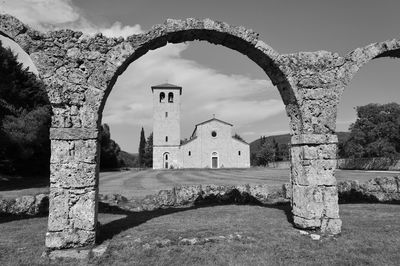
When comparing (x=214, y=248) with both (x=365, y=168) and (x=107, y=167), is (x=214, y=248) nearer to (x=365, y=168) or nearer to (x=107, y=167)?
(x=365, y=168)

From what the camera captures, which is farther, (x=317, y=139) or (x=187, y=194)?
(x=187, y=194)

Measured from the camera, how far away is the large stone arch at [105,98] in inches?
233

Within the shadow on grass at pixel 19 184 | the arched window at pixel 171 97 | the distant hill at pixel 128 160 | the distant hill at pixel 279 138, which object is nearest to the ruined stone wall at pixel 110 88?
the shadow on grass at pixel 19 184

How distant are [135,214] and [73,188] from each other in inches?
141

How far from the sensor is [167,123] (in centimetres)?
5191

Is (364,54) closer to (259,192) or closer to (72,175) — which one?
(259,192)

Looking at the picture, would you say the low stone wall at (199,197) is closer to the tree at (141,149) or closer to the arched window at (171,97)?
the arched window at (171,97)

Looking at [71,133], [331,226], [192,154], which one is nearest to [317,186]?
[331,226]

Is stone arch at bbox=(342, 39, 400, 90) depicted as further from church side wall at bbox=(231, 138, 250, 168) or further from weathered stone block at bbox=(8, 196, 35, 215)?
church side wall at bbox=(231, 138, 250, 168)

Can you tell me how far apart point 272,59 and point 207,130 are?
45.7m

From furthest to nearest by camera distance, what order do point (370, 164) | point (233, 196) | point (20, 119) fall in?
point (370, 164) → point (20, 119) → point (233, 196)

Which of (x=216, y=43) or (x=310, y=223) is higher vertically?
(x=216, y=43)

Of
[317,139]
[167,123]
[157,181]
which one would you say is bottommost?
[157,181]

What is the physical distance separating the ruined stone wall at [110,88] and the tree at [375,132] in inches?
1599
